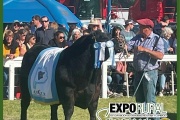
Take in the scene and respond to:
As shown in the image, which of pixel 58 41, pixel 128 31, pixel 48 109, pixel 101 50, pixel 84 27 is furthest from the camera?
pixel 48 109

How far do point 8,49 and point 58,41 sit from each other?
74cm

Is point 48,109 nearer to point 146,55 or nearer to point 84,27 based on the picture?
point 84,27

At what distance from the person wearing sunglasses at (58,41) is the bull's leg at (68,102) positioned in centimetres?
76

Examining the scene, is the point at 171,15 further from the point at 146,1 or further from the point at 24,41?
A: the point at 24,41

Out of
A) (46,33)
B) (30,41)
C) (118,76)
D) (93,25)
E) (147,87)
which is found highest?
(93,25)

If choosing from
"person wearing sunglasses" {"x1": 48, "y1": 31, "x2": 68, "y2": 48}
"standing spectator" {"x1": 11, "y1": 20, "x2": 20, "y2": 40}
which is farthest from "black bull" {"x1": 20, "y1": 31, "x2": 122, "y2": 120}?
"standing spectator" {"x1": 11, "y1": 20, "x2": 20, "y2": 40}

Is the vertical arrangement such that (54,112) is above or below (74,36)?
below

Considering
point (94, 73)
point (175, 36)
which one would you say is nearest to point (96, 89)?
point (94, 73)

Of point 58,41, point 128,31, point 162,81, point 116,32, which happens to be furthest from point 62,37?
point 162,81

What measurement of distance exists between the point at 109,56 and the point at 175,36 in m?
0.99

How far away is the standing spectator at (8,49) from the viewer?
61.5ft

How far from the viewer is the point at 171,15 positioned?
18641 millimetres

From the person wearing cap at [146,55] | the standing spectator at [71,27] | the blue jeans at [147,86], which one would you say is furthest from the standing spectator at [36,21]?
the blue jeans at [147,86]

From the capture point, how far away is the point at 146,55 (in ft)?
61.4
